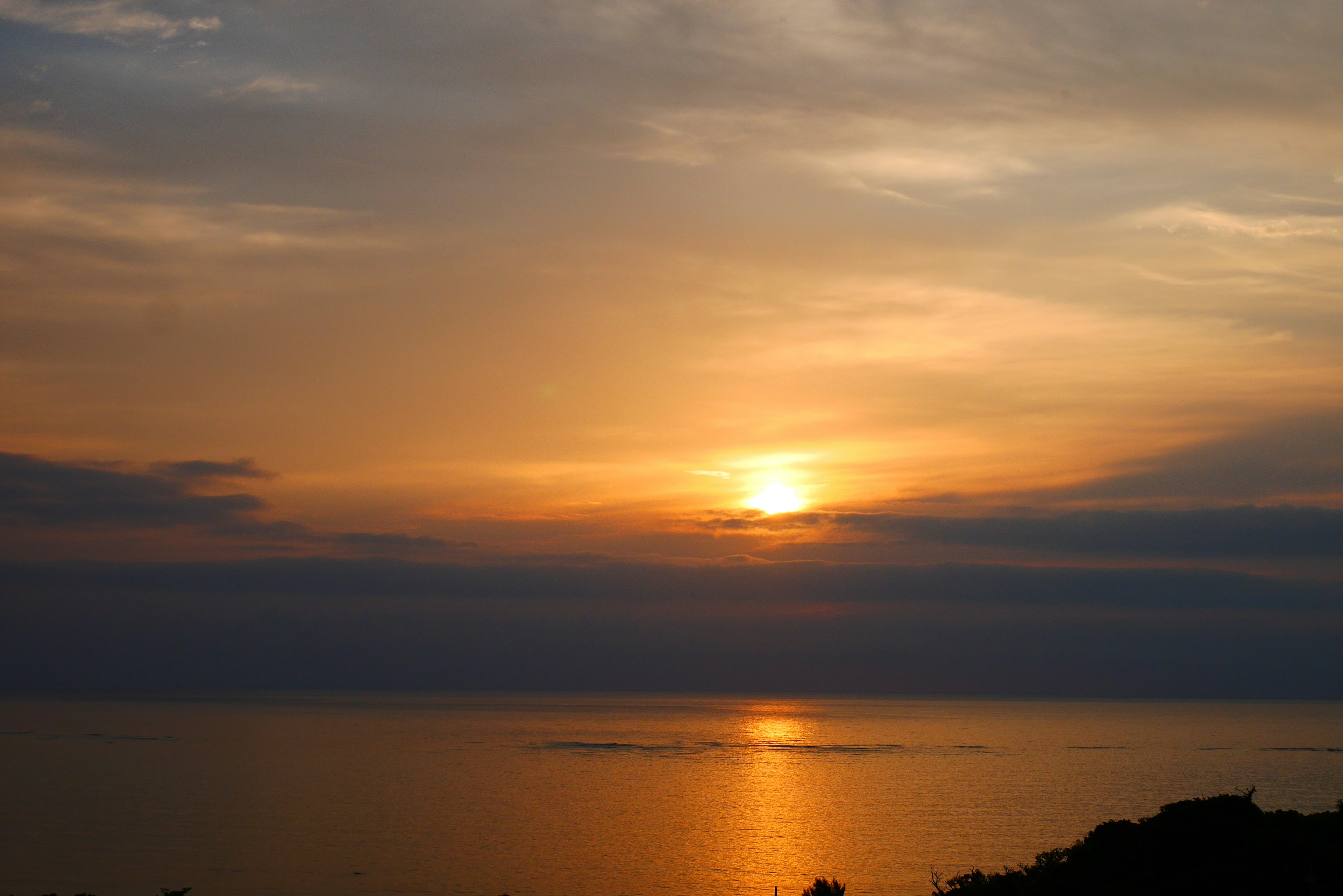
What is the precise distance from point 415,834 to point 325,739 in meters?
118

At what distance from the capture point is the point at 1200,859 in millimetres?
38156

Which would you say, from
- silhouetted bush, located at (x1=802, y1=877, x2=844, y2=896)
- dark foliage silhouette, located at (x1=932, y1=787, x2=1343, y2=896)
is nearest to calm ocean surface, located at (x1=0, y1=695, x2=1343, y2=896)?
dark foliage silhouette, located at (x1=932, y1=787, x2=1343, y2=896)

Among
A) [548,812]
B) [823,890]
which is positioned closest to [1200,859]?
[823,890]

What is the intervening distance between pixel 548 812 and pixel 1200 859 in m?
65.4

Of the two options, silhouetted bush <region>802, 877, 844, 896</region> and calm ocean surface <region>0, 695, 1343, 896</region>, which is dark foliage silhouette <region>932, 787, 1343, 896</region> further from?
calm ocean surface <region>0, 695, 1343, 896</region>

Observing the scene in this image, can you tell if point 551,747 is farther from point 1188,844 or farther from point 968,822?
point 1188,844

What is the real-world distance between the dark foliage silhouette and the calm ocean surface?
21.6 meters

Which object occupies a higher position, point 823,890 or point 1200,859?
point 1200,859

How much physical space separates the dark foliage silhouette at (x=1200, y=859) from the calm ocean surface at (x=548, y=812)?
21.6m

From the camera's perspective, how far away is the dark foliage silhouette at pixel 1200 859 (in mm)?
35500

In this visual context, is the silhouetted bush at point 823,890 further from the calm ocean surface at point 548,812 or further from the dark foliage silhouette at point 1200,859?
the calm ocean surface at point 548,812

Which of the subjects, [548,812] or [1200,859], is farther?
[548,812]

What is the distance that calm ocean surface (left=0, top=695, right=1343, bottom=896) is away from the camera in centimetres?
→ 6525

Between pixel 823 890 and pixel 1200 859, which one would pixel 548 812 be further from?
pixel 1200 859
